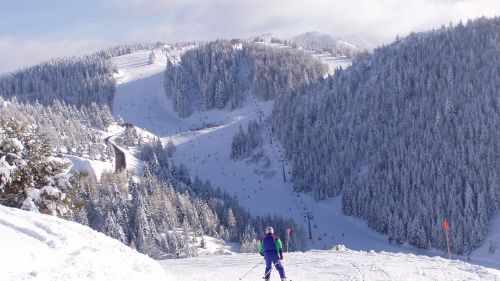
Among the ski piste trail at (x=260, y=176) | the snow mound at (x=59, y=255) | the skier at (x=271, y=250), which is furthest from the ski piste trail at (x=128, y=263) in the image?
the ski piste trail at (x=260, y=176)

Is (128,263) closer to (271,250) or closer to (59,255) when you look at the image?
(59,255)

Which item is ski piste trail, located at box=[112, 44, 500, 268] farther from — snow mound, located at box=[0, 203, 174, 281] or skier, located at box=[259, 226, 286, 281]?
snow mound, located at box=[0, 203, 174, 281]

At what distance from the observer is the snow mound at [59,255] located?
44.2ft

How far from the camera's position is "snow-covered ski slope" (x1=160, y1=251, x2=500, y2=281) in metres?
21.2

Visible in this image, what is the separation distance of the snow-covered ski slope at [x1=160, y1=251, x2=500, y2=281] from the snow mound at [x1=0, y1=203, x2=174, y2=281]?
193 inches

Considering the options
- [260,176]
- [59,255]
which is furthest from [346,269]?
[260,176]

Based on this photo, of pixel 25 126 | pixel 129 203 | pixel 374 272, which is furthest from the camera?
pixel 129 203

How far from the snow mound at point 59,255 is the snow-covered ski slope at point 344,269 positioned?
4892mm

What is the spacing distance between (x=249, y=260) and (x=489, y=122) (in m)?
83.9

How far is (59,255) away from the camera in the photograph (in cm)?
1499

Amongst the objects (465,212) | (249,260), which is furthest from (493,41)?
(249,260)

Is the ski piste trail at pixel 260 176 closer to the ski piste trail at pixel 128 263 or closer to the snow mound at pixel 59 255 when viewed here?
the ski piste trail at pixel 128 263

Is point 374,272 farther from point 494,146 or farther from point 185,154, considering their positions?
point 185,154

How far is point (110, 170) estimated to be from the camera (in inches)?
4023
